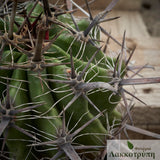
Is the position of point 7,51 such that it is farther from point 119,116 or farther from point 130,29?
point 130,29

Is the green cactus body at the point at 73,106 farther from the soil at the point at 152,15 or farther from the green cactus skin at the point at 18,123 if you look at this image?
the soil at the point at 152,15

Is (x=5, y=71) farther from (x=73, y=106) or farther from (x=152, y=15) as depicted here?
(x=152, y=15)

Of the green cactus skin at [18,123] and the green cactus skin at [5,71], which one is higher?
the green cactus skin at [5,71]

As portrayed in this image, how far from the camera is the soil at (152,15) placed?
2.35 meters

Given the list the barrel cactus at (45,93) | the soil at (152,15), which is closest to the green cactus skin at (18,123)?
the barrel cactus at (45,93)

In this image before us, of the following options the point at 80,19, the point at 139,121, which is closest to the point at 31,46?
the point at 80,19

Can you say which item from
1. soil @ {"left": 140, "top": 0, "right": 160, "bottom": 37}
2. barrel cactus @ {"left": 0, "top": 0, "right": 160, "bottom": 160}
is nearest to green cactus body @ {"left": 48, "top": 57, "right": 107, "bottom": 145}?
barrel cactus @ {"left": 0, "top": 0, "right": 160, "bottom": 160}

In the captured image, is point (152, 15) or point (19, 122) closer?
point (19, 122)

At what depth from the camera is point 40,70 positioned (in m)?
0.65

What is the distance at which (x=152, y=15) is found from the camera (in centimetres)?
270

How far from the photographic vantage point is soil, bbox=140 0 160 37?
2349mm

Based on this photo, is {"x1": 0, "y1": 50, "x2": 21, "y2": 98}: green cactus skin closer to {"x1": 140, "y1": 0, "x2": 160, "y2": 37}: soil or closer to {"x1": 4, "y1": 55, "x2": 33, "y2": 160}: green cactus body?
{"x1": 4, "y1": 55, "x2": 33, "y2": 160}: green cactus body

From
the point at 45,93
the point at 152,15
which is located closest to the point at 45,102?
the point at 45,93

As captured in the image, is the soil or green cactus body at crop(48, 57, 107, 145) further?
the soil
